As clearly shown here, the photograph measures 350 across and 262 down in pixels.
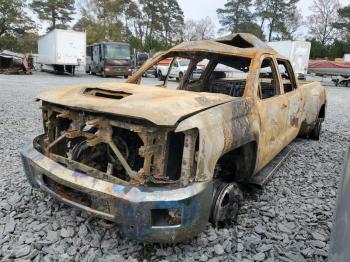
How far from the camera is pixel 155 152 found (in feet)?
8.65

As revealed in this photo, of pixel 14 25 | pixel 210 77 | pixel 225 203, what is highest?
pixel 14 25

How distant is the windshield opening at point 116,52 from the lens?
23969mm

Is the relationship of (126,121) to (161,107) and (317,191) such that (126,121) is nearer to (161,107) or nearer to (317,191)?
(161,107)

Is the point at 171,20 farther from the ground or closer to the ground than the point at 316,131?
farther from the ground

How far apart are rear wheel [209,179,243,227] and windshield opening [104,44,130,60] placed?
71.7 feet

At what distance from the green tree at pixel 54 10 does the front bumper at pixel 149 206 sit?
48.5 meters

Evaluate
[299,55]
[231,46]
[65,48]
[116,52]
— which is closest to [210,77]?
[231,46]

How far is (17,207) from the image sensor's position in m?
3.51

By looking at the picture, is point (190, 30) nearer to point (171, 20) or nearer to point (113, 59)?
point (171, 20)

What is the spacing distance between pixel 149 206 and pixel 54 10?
49.6 meters

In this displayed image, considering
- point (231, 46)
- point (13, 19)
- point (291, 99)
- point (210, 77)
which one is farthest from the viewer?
point (13, 19)

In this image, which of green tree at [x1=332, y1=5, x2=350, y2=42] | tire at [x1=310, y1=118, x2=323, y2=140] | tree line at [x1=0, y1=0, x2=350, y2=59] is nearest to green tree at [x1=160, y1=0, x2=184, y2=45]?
tree line at [x1=0, y1=0, x2=350, y2=59]

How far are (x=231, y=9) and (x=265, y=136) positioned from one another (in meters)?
48.0

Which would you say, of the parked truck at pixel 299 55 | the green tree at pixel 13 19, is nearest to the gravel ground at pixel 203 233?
the parked truck at pixel 299 55
